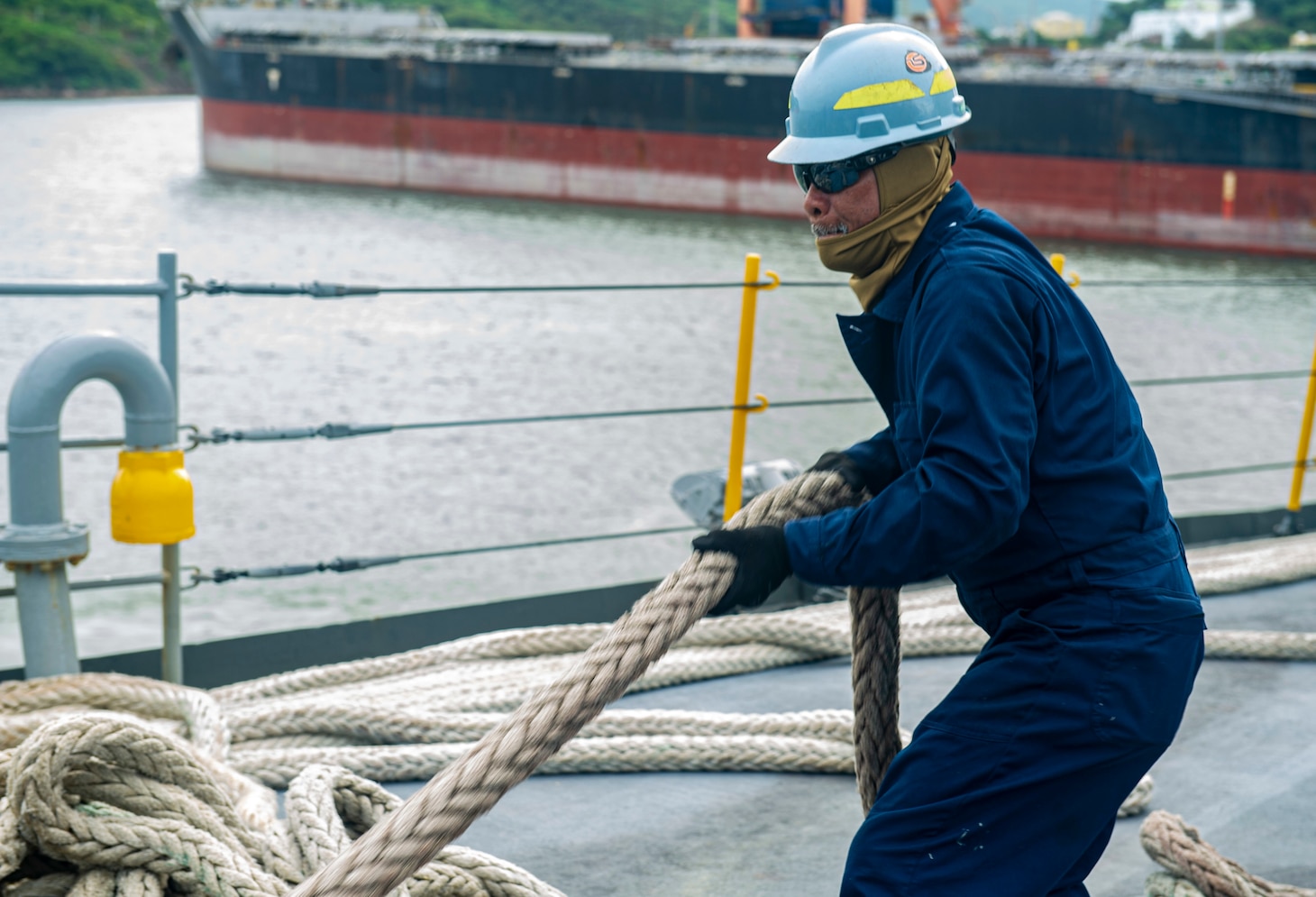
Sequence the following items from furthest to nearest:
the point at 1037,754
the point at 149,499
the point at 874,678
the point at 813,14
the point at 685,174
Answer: the point at 813,14, the point at 685,174, the point at 149,499, the point at 874,678, the point at 1037,754

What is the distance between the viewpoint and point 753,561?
4.77 ft

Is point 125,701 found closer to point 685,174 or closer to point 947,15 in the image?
point 685,174

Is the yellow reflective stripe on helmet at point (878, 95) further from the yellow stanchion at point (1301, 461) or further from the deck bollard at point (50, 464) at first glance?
the yellow stanchion at point (1301, 461)

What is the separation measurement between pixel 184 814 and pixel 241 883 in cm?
15

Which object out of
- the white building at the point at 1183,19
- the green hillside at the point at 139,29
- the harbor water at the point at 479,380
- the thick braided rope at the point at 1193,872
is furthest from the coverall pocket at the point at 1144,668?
the white building at the point at 1183,19

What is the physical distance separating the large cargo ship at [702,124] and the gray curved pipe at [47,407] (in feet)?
81.5

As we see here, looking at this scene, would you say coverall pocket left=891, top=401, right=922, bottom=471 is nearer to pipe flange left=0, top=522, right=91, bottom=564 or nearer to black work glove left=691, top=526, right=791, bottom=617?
black work glove left=691, top=526, right=791, bottom=617

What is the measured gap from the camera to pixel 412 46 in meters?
37.1

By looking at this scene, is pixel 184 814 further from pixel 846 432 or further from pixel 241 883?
pixel 846 432

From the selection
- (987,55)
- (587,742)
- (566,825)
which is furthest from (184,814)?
(987,55)

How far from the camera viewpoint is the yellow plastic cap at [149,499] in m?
2.63

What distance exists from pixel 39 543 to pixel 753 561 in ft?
5.36

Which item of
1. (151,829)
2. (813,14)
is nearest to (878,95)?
(151,829)

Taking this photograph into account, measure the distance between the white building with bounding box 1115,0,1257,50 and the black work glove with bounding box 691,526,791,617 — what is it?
71799 mm
